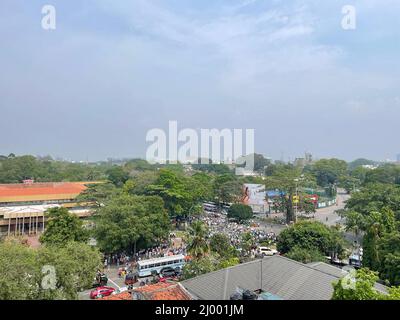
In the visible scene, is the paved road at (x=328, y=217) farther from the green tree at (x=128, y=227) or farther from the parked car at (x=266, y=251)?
the green tree at (x=128, y=227)

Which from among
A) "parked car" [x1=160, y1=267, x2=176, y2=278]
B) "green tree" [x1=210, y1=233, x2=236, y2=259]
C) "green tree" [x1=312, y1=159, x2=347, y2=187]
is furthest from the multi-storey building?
"green tree" [x1=312, y1=159, x2=347, y2=187]

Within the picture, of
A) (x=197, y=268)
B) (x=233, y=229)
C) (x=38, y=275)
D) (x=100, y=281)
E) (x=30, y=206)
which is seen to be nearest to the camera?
(x=38, y=275)

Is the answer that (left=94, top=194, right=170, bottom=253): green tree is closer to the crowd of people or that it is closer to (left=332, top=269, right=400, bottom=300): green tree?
the crowd of people

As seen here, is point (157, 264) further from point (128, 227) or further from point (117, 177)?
point (117, 177)

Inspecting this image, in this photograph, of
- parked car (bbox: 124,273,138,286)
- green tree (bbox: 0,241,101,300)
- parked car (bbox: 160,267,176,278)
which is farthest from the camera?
parked car (bbox: 160,267,176,278)

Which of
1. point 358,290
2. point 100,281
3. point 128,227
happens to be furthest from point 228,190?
point 358,290
